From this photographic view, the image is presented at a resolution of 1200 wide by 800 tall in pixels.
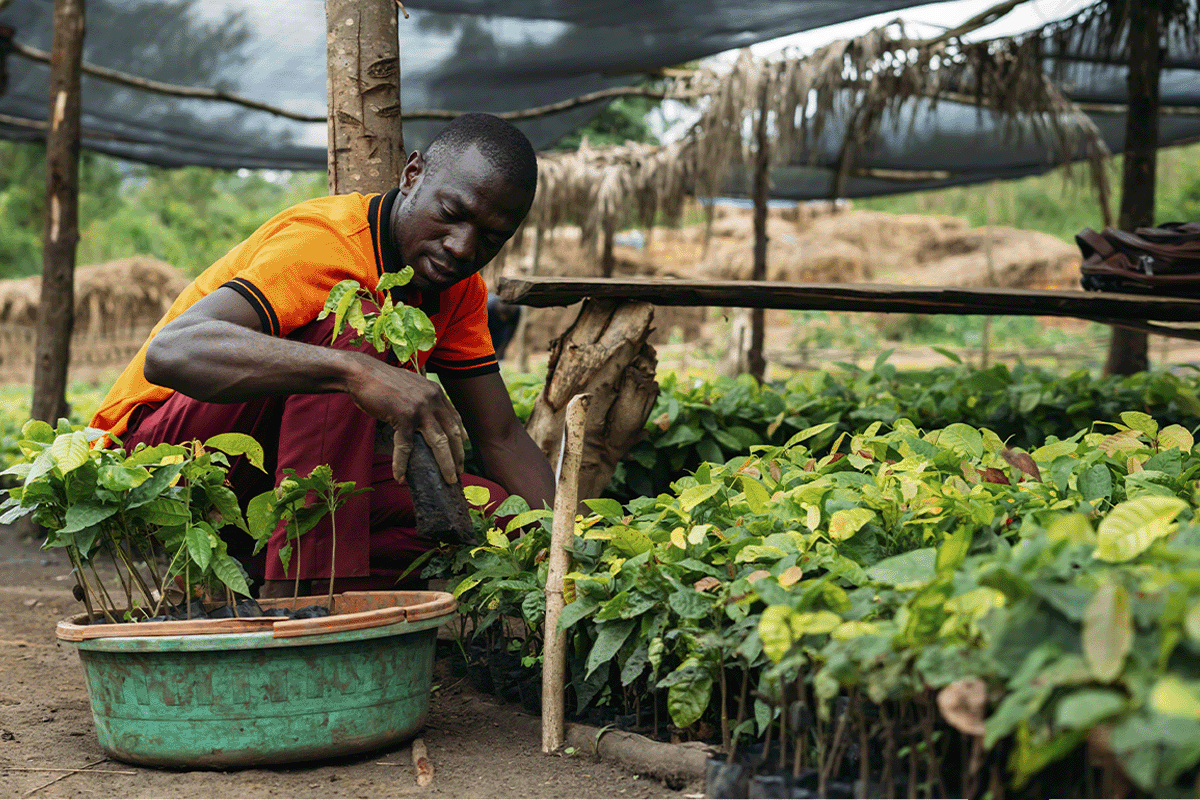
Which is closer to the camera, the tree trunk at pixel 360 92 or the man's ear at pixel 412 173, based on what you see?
the man's ear at pixel 412 173

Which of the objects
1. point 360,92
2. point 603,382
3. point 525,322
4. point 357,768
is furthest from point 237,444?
point 525,322

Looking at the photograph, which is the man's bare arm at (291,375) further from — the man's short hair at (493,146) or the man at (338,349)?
the man's short hair at (493,146)

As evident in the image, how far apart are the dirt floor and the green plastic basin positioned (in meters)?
0.05

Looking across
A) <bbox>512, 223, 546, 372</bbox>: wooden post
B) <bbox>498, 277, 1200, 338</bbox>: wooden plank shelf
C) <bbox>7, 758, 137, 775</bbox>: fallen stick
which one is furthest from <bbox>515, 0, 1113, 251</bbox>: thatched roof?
<bbox>7, 758, 137, 775</bbox>: fallen stick

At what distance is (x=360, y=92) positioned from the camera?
292cm

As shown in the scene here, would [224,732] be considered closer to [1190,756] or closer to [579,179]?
[1190,756]

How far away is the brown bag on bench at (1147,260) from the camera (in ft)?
10.4

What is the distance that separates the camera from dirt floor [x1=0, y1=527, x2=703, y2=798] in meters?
1.77

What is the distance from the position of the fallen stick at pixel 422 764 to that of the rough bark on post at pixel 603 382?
45.2 inches

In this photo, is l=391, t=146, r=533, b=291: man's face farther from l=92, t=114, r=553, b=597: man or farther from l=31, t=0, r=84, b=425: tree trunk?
l=31, t=0, r=84, b=425: tree trunk

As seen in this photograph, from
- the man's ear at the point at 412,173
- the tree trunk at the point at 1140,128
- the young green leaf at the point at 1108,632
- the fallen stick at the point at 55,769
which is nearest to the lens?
the young green leaf at the point at 1108,632

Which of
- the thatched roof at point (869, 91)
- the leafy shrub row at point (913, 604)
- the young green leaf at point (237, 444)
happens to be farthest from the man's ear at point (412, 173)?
the thatched roof at point (869, 91)

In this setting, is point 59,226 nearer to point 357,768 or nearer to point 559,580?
point 357,768

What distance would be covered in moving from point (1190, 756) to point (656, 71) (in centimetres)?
557
